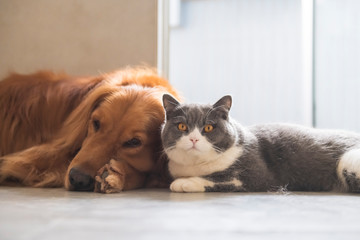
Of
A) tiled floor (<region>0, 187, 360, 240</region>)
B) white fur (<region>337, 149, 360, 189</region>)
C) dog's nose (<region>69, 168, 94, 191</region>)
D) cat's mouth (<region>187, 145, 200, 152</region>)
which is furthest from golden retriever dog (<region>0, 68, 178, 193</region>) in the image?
white fur (<region>337, 149, 360, 189</region>)

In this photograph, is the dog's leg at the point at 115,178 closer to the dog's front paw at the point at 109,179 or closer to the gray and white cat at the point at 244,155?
the dog's front paw at the point at 109,179

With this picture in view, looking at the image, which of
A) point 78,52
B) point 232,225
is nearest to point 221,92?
point 78,52

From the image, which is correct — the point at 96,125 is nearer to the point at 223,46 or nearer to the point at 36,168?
the point at 36,168

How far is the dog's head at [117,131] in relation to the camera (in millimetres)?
1750

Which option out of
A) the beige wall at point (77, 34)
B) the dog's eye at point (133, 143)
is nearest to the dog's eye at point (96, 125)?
the dog's eye at point (133, 143)

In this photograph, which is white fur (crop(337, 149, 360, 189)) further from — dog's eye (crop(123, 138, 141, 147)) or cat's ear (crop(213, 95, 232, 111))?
dog's eye (crop(123, 138, 141, 147))

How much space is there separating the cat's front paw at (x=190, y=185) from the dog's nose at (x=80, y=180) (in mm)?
319

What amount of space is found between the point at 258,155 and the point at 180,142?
13.1 inches

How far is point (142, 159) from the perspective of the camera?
186cm

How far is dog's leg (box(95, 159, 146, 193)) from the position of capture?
1.69m

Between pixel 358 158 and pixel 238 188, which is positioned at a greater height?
pixel 358 158

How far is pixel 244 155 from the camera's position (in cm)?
177

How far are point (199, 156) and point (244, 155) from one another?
185 millimetres

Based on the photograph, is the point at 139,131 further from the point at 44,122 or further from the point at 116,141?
the point at 44,122
